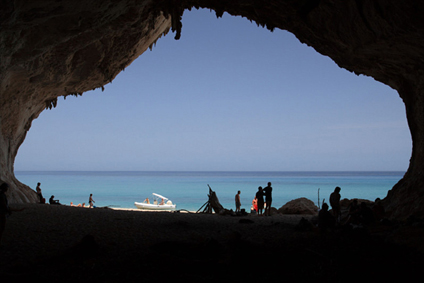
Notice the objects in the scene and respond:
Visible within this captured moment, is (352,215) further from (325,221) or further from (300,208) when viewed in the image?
(300,208)

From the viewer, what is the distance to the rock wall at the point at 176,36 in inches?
337

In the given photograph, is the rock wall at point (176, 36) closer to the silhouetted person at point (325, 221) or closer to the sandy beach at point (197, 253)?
the silhouetted person at point (325, 221)

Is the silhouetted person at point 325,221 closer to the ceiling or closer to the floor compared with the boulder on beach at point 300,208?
closer to the ceiling

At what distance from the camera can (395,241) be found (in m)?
7.57

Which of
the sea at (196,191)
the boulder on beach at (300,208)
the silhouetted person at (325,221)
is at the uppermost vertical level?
the silhouetted person at (325,221)

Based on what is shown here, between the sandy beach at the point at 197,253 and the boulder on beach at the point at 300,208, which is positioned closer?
the sandy beach at the point at 197,253

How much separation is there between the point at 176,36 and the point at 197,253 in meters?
8.06

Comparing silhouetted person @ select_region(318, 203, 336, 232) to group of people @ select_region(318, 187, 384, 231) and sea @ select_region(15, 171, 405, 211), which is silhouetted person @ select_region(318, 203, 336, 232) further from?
sea @ select_region(15, 171, 405, 211)

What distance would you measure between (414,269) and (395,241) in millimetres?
1968

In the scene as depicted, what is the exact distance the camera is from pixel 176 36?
11.6 metres

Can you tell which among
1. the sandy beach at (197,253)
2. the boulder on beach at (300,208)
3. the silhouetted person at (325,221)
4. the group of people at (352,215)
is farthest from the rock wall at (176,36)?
the boulder on beach at (300,208)

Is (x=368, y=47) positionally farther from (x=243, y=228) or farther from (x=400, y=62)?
(x=243, y=228)

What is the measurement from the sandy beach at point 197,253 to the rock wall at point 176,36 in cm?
396

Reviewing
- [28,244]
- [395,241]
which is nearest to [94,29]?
[28,244]
